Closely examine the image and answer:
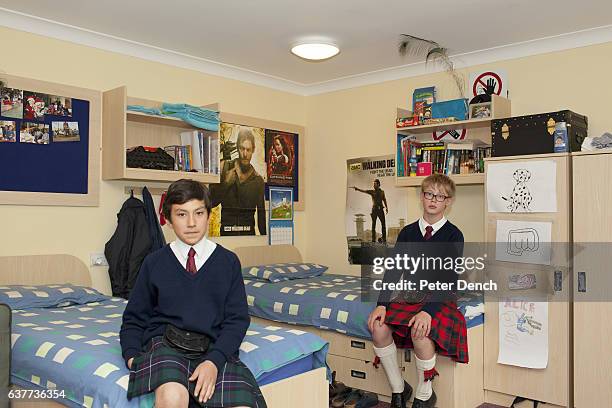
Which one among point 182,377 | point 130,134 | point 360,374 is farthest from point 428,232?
point 130,134

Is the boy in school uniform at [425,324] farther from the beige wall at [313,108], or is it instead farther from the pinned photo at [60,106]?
the pinned photo at [60,106]

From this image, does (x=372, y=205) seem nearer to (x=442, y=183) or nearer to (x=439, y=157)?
(x=439, y=157)

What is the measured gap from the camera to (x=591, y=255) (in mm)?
3361

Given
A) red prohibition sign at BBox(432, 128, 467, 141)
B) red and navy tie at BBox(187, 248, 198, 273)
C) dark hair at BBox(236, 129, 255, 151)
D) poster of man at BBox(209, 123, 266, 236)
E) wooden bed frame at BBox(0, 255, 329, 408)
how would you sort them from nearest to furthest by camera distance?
red and navy tie at BBox(187, 248, 198, 273), wooden bed frame at BBox(0, 255, 329, 408), red prohibition sign at BBox(432, 128, 467, 141), poster of man at BBox(209, 123, 266, 236), dark hair at BBox(236, 129, 255, 151)

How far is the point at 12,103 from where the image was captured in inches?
145

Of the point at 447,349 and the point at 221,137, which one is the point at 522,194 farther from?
the point at 221,137

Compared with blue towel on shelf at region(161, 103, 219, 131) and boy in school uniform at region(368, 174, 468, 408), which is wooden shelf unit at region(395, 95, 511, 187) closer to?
boy in school uniform at region(368, 174, 468, 408)

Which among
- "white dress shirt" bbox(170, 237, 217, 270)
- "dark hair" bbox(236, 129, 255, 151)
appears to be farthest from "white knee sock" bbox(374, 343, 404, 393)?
"dark hair" bbox(236, 129, 255, 151)

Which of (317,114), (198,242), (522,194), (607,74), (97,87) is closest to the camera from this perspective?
(198,242)

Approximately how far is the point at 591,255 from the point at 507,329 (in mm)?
668

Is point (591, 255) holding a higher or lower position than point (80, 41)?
lower

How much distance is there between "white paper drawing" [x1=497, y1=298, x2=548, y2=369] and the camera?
137 inches

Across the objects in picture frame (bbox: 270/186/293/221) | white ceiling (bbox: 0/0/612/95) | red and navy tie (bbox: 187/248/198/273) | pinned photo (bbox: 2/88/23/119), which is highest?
white ceiling (bbox: 0/0/612/95)

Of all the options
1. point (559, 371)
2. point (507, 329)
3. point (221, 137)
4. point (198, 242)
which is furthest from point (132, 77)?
point (559, 371)
